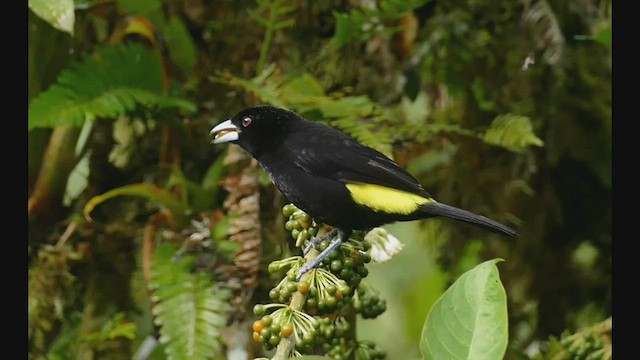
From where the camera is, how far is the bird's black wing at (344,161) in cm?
149

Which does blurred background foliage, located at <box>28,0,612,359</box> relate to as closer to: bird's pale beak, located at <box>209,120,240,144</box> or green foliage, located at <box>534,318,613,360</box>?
green foliage, located at <box>534,318,613,360</box>

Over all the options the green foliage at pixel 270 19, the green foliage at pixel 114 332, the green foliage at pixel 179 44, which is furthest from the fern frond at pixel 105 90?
the green foliage at pixel 114 332

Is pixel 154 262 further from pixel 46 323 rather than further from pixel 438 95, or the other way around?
pixel 438 95

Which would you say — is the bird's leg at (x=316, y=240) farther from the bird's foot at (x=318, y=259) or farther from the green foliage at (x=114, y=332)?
the green foliage at (x=114, y=332)

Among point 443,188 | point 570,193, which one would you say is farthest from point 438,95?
point 570,193

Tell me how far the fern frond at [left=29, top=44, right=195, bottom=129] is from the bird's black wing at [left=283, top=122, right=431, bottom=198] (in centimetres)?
49

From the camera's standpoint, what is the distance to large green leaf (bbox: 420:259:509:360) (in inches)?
41.9

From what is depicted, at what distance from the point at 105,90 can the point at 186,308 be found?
0.55 m

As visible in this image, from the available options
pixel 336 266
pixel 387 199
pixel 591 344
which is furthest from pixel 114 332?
→ pixel 591 344

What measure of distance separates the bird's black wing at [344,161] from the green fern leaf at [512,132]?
0.55 meters

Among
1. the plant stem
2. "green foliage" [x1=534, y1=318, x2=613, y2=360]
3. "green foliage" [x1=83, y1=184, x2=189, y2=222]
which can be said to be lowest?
"green foliage" [x1=534, y1=318, x2=613, y2=360]

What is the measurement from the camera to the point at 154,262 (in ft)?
6.43

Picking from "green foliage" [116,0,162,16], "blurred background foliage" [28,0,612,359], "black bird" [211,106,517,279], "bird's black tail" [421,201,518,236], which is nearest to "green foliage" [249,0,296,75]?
"blurred background foliage" [28,0,612,359]

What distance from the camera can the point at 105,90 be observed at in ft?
6.48
